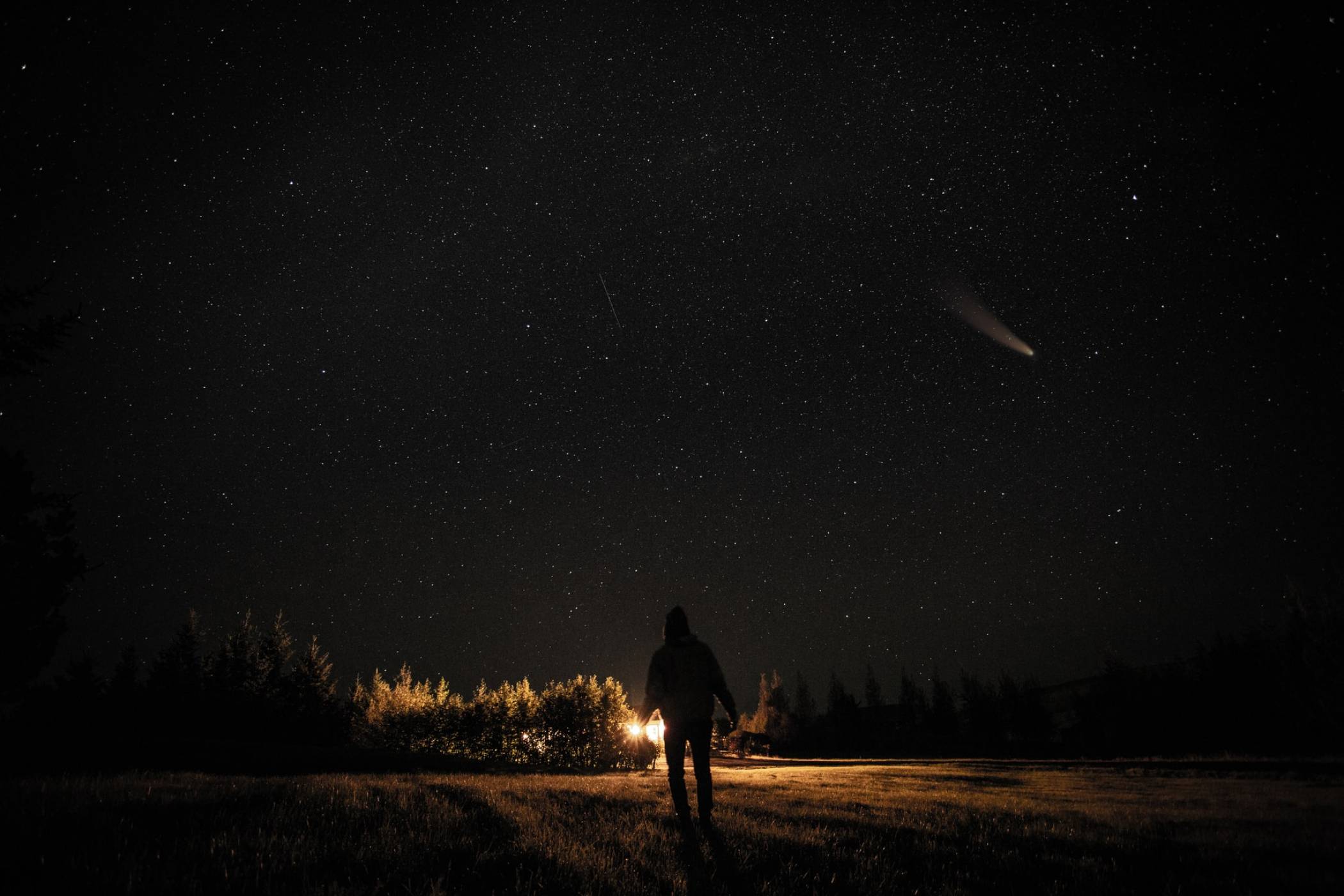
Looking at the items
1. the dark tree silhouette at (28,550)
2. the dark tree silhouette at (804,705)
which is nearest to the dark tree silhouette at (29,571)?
the dark tree silhouette at (28,550)

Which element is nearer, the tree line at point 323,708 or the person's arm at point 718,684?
the person's arm at point 718,684

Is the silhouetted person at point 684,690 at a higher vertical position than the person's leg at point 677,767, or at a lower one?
higher

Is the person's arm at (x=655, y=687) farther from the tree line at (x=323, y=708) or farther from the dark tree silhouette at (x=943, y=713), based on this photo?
the dark tree silhouette at (x=943, y=713)

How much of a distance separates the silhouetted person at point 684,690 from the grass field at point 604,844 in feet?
2.52

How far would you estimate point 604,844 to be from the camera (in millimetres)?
4480

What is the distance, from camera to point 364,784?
770 cm

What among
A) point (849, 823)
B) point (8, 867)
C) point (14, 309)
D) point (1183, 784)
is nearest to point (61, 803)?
point (8, 867)

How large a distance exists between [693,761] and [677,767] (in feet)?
2.39

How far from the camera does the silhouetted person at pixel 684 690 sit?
20.1ft

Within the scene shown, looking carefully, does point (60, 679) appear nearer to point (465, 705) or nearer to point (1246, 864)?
point (465, 705)

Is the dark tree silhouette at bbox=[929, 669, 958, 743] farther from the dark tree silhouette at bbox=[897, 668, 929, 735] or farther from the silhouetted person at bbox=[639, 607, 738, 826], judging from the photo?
the silhouetted person at bbox=[639, 607, 738, 826]

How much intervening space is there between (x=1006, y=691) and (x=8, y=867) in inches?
3530

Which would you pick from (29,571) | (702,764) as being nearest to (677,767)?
(702,764)

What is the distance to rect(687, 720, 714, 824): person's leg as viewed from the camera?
214 inches
